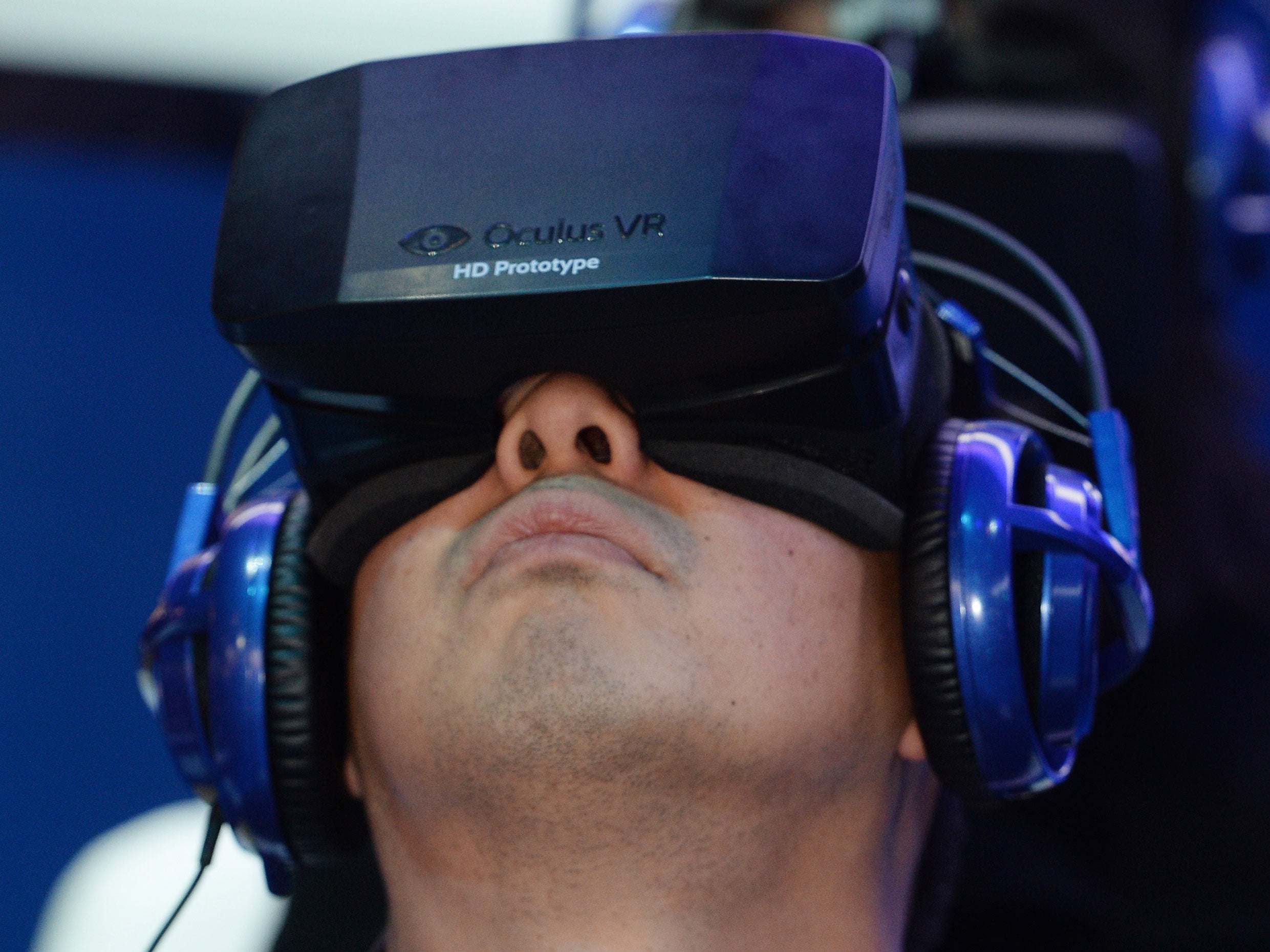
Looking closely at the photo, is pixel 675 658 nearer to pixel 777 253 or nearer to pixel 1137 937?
pixel 777 253

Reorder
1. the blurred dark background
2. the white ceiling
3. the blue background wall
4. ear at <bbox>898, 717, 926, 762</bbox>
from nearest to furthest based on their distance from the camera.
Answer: ear at <bbox>898, 717, 926, 762</bbox>, the blurred dark background, the blue background wall, the white ceiling

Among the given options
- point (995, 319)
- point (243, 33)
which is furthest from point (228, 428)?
point (243, 33)

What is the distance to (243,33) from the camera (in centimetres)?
212

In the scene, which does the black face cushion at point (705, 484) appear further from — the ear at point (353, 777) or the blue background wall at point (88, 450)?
the blue background wall at point (88, 450)

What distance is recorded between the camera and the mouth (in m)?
0.87

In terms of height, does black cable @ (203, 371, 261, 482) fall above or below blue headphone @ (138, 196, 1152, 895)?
above

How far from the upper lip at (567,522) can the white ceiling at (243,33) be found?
139 cm

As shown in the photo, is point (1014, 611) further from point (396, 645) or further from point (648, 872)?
point (396, 645)

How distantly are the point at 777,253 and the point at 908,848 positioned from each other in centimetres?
52

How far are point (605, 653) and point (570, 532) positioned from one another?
8 cm

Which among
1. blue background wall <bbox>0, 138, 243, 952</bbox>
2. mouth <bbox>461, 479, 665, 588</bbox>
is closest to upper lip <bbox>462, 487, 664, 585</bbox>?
mouth <bbox>461, 479, 665, 588</bbox>

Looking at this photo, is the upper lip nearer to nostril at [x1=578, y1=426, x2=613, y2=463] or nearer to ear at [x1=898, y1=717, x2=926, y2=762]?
nostril at [x1=578, y1=426, x2=613, y2=463]

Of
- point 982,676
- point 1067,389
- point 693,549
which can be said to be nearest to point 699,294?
point 693,549

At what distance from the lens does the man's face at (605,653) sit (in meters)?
0.85
